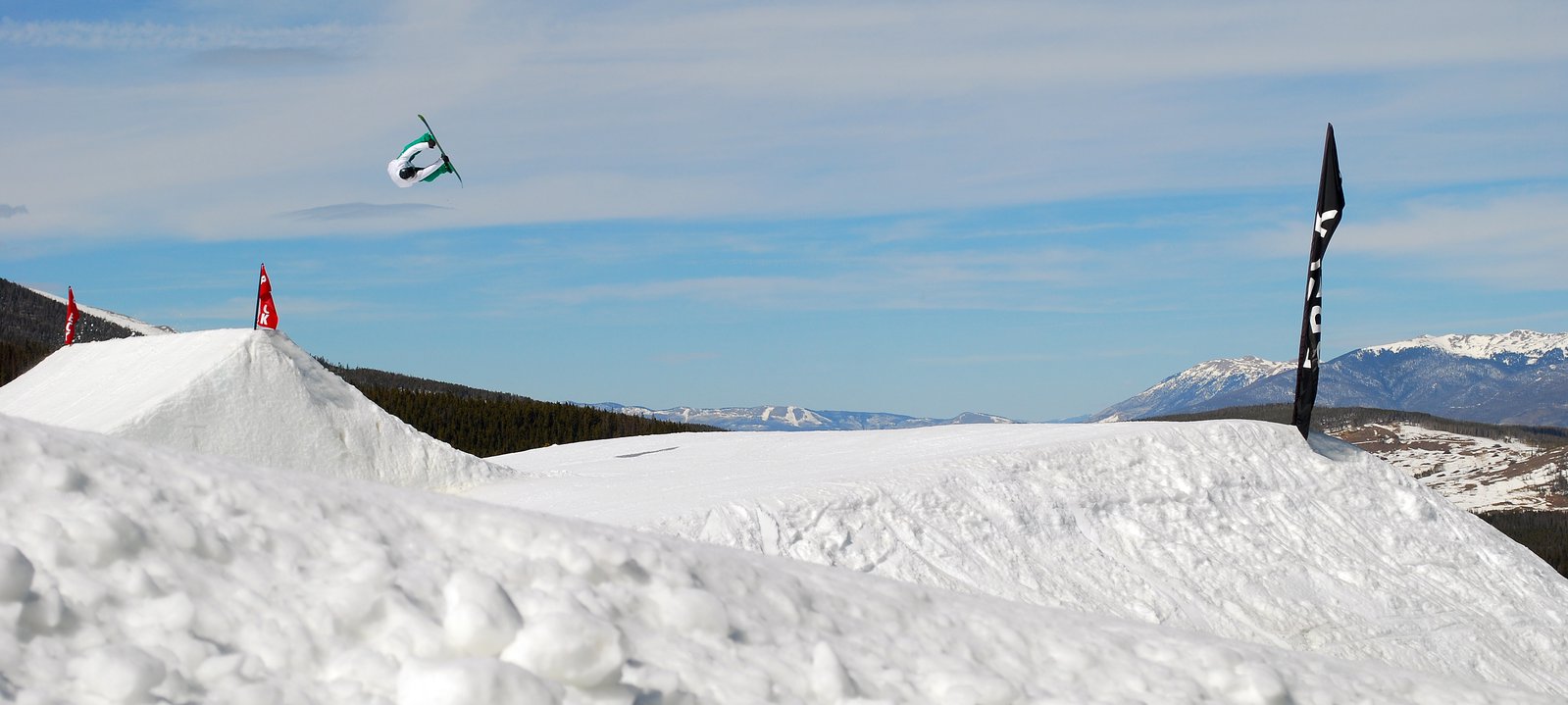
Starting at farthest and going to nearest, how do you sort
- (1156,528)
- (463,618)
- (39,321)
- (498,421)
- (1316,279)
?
(39,321)
(498,421)
(1316,279)
(1156,528)
(463,618)

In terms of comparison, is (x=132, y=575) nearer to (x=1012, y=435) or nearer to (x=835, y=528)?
(x=835, y=528)

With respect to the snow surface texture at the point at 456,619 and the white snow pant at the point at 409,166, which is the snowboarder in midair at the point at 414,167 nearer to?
the white snow pant at the point at 409,166

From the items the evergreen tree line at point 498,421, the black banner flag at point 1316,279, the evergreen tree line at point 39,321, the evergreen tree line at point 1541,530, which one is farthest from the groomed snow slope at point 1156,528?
the evergreen tree line at point 39,321

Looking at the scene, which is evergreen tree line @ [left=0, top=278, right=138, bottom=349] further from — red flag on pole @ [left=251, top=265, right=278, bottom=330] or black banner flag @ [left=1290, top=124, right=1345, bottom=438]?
black banner flag @ [left=1290, top=124, right=1345, bottom=438]

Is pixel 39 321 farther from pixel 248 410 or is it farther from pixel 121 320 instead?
pixel 248 410

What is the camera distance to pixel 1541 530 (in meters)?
95.9

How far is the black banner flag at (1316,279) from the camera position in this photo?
18.2 m

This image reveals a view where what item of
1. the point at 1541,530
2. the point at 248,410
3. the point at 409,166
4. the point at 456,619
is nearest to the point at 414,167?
the point at 409,166

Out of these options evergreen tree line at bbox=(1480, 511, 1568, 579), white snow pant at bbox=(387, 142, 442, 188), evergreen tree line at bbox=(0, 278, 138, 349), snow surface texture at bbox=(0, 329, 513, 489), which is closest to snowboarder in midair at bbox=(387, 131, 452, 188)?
white snow pant at bbox=(387, 142, 442, 188)

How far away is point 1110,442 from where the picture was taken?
16.6 metres

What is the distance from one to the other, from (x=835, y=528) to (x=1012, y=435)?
17.9 ft

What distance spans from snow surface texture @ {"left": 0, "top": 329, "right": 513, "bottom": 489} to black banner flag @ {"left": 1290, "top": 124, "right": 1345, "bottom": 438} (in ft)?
38.6

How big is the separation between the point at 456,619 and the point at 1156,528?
12.3m

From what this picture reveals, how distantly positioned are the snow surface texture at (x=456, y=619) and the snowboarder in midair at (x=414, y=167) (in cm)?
1494
